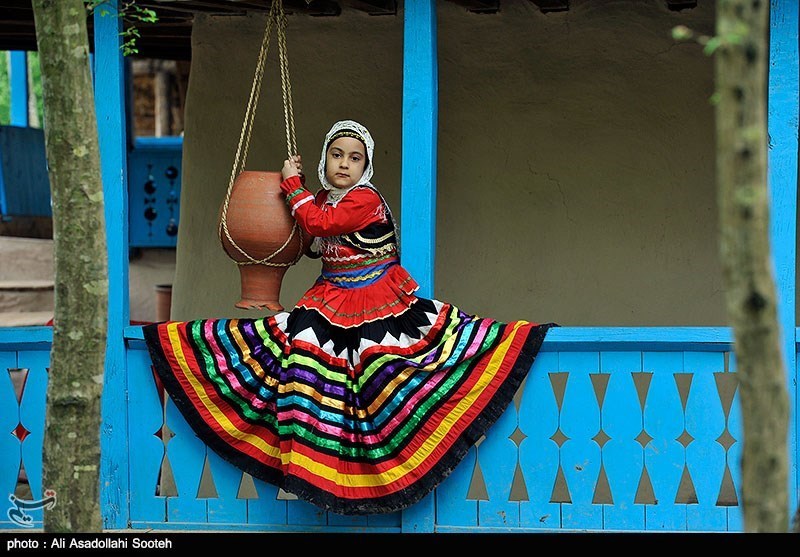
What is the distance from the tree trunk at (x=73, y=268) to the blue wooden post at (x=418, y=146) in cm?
172

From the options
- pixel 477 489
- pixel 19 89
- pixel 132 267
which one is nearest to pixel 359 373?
pixel 477 489

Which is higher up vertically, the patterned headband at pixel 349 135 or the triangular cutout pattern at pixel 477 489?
the patterned headband at pixel 349 135

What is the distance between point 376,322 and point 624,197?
2073 mm

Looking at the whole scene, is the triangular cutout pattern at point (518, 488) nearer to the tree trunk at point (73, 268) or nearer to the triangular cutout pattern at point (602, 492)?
the triangular cutout pattern at point (602, 492)

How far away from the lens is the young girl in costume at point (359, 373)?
15.9 ft

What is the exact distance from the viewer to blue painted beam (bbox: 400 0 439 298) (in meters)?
4.91

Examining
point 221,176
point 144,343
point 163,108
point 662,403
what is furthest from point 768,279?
point 163,108

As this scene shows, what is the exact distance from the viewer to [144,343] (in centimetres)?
515

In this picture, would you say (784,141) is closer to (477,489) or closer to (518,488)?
(477,489)

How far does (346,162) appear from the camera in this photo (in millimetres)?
4926

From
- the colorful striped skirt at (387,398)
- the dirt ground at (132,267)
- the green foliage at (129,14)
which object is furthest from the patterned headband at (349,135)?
the dirt ground at (132,267)

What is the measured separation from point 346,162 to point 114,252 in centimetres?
108
